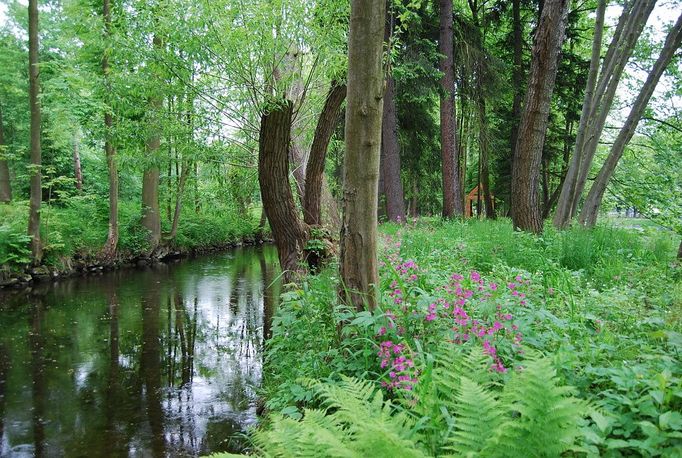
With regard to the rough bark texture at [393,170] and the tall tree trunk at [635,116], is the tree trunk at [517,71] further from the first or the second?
the tall tree trunk at [635,116]

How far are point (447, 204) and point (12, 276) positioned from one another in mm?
11533

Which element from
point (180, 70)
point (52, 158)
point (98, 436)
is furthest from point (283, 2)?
point (52, 158)

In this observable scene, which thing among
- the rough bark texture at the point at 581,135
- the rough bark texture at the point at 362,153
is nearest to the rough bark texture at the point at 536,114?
the rough bark texture at the point at 581,135

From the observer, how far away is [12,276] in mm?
11250

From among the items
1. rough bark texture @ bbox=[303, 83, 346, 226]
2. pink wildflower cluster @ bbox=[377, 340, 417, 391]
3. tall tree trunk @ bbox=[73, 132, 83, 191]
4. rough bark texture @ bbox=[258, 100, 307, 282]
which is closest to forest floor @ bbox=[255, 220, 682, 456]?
pink wildflower cluster @ bbox=[377, 340, 417, 391]

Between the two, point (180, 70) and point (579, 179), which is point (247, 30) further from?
point (579, 179)

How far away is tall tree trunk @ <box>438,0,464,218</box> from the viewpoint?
1248 centimetres

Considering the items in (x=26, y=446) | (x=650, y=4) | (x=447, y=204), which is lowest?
(x=26, y=446)

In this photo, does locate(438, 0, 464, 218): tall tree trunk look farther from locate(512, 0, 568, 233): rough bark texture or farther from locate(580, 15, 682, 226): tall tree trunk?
locate(512, 0, 568, 233): rough bark texture

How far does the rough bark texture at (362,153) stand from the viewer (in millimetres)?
3037

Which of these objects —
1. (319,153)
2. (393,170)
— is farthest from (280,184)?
(393,170)

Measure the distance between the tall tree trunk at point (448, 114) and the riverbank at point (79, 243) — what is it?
8.19 m

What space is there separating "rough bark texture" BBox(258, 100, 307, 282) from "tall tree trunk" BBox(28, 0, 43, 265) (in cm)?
847

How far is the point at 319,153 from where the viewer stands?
751 centimetres
